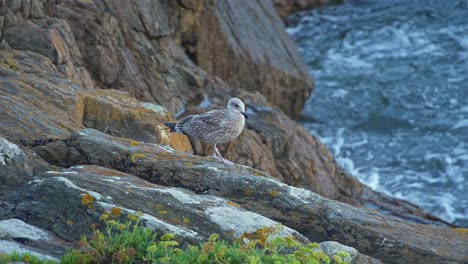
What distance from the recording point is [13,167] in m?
7.59

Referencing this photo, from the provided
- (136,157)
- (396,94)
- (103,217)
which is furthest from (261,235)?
(396,94)

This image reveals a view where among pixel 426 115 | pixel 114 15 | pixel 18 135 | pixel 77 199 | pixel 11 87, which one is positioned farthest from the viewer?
pixel 426 115

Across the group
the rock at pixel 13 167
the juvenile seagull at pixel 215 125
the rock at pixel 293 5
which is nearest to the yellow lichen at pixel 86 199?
the rock at pixel 13 167

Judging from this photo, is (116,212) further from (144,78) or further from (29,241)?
(144,78)

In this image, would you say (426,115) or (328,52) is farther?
(328,52)

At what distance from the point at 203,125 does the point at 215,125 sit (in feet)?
0.57

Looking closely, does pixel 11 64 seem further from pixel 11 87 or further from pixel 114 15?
pixel 114 15

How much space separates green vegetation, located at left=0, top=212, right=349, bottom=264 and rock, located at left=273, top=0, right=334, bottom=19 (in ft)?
74.1

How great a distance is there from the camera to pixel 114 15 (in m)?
16.1

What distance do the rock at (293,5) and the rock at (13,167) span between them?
Answer: 21695 millimetres

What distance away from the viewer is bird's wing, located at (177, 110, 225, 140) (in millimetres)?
10617

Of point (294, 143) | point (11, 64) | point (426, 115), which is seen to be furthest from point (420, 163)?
point (11, 64)

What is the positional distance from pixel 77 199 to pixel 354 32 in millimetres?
20858

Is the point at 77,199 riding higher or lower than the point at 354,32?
higher
